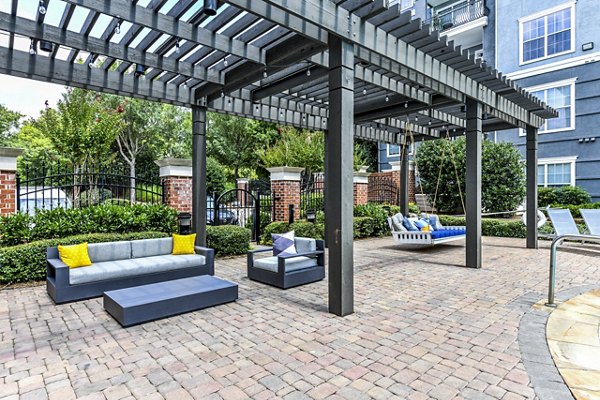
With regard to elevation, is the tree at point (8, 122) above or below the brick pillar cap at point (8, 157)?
above

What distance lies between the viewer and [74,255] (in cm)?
474

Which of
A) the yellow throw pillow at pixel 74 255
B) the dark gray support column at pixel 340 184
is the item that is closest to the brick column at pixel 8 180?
the yellow throw pillow at pixel 74 255

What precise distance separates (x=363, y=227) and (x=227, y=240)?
15.9ft

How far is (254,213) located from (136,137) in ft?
42.2

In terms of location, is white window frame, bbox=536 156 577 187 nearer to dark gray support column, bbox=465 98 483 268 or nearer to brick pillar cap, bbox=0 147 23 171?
dark gray support column, bbox=465 98 483 268

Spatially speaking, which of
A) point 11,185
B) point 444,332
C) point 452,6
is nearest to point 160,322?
point 444,332

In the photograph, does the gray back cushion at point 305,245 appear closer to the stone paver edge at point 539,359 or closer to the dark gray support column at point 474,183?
the stone paver edge at point 539,359

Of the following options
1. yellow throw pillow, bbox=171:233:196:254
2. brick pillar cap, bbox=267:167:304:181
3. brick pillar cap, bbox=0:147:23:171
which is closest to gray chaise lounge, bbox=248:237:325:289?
yellow throw pillow, bbox=171:233:196:254

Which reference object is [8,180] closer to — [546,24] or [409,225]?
[409,225]

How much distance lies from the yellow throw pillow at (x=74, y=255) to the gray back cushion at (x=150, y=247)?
69 cm

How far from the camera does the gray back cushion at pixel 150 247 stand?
5484 millimetres

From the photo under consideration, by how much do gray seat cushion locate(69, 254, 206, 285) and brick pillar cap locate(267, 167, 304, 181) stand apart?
4.46 metres

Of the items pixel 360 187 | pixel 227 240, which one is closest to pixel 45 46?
pixel 227 240

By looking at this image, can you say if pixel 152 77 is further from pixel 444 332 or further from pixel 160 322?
pixel 444 332
